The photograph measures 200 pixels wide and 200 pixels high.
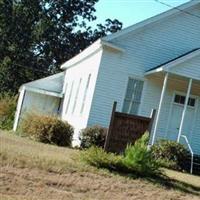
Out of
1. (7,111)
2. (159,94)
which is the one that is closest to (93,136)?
(159,94)

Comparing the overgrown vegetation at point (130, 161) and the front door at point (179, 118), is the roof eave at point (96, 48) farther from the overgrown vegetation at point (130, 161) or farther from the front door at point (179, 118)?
the overgrown vegetation at point (130, 161)

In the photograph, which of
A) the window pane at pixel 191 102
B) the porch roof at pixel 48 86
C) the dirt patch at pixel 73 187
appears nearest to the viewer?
the dirt patch at pixel 73 187

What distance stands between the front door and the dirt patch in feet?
38.4

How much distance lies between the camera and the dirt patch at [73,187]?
509 inches

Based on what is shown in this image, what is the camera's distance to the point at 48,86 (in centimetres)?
3506

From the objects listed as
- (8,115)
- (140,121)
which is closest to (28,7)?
(8,115)

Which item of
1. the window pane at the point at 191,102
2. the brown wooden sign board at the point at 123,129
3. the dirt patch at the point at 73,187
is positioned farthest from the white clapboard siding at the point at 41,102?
the dirt patch at the point at 73,187

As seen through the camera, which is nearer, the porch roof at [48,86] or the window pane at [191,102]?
the window pane at [191,102]

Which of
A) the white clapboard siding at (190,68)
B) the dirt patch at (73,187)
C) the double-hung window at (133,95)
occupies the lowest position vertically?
the dirt patch at (73,187)

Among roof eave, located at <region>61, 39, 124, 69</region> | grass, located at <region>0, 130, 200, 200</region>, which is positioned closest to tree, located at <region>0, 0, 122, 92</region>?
roof eave, located at <region>61, 39, 124, 69</region>

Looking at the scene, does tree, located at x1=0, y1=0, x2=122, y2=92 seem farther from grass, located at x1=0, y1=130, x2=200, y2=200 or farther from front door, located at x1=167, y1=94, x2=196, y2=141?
grass, located at x1=0, y1=130, x2=200, y2=200

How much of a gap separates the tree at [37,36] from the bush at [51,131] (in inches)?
1000

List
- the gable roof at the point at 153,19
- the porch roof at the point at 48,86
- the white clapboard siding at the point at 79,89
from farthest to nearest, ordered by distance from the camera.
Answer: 1. the porch roof at the point at 48,86
2. the white clapboard siding at the point at 79,89
3. the gable roof at the point at 153,19

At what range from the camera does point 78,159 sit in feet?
55.8
